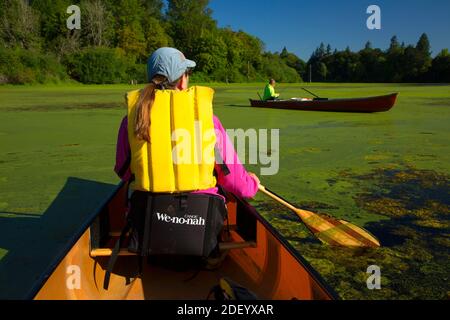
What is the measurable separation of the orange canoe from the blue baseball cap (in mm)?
741

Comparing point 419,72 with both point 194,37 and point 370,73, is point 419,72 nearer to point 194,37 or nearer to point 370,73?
point 370,73

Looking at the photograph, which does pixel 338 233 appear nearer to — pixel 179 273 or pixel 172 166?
pixel 179 273

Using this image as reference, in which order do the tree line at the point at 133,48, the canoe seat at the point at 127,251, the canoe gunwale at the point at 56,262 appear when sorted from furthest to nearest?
1. the tree line at the point at 133,48
2. the canoe seat at the point at 127,251
3. the canoe gunwale at the point at 56,262

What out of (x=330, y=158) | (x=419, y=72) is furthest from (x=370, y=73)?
(x=330, y=158)

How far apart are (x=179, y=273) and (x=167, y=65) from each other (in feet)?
3.16

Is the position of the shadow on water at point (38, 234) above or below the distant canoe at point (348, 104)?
below

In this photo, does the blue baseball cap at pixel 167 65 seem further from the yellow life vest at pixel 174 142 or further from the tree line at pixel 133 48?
the tree line at pixel 133 48

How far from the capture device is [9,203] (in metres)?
3.18

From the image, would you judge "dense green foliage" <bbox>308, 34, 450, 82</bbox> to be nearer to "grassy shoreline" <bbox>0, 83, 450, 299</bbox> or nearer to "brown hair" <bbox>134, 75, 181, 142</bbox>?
"grassy shoreline" <bbox>0, 83, 450, 299</bbox>

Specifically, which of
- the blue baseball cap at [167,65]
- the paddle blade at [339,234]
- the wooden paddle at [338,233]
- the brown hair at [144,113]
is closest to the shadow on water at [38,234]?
the brown hair at [144,113]

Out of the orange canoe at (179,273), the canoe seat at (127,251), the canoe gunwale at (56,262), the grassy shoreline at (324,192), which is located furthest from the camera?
the grassy shoreline at (324,192)

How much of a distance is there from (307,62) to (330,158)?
71.8 m

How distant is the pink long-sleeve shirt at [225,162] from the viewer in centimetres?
170
